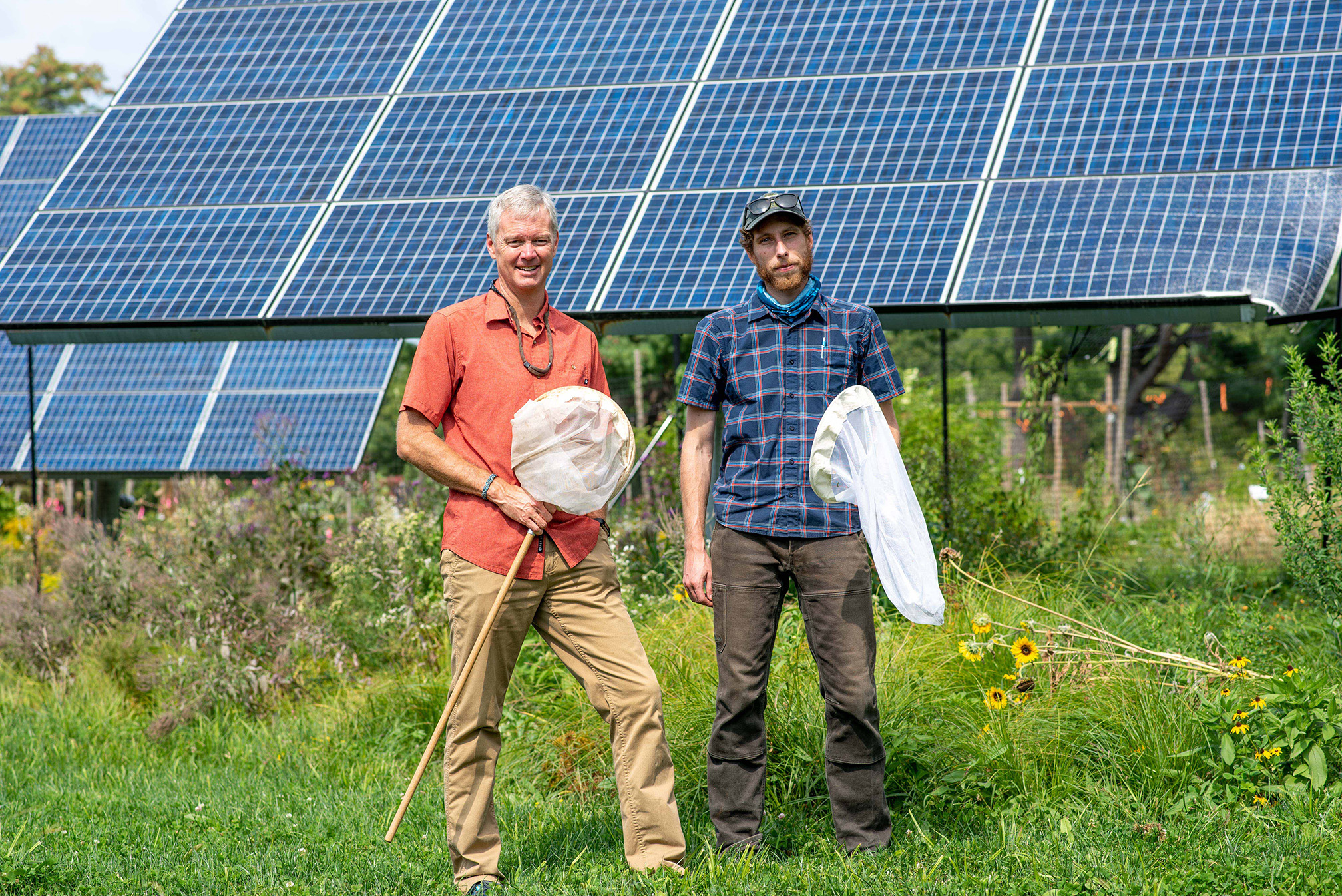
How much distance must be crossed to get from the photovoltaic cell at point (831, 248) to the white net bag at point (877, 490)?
240 centimetres

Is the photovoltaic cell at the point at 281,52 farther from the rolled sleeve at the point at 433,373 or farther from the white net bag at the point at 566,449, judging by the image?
the white net bag at the point at 566,449

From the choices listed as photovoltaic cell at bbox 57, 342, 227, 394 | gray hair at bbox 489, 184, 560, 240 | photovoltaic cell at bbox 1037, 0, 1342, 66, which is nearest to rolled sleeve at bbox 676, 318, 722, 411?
gray hair at bbox 489, 184, 560, 240

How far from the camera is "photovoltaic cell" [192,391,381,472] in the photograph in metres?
12.9

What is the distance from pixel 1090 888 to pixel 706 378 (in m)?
2.12

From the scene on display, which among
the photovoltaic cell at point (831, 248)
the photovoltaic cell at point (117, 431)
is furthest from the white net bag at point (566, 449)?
the photovoltaic cell at point (117, 431)

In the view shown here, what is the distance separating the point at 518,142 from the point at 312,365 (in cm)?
685

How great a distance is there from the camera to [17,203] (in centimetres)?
1471

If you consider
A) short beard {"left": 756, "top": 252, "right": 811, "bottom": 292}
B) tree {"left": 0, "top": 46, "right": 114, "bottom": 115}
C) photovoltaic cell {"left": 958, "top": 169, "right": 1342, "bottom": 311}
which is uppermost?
tree {"left": 0, "top": 46, "right": 114, "bottom": 115}

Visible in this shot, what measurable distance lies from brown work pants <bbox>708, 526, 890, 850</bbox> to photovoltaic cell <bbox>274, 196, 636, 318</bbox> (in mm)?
3071

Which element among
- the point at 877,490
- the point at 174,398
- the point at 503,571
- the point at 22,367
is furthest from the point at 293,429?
the point at 877,490

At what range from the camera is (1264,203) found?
6.62m

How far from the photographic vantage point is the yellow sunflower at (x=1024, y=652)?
17.6ft

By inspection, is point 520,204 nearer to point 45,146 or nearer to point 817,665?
point 817,665

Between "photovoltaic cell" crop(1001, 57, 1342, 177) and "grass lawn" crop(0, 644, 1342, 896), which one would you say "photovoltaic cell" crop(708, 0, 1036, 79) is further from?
"grass lawn" crop(0, 644, 1342, 896)
